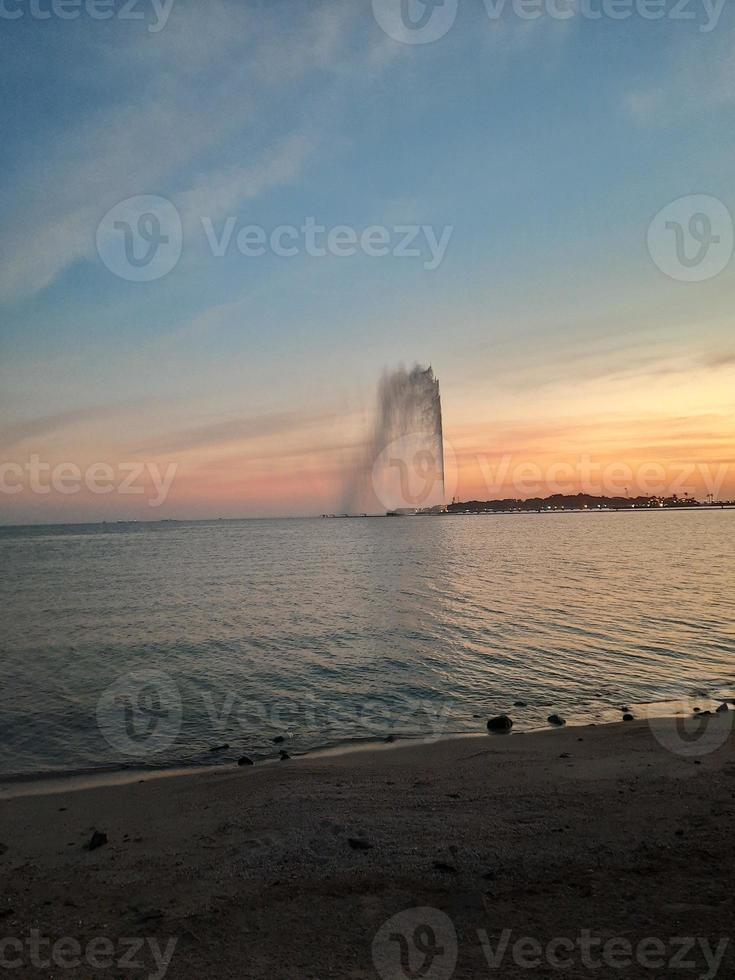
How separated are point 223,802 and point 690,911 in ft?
27.0

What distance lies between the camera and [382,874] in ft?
28.5

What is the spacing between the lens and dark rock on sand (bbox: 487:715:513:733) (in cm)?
1725

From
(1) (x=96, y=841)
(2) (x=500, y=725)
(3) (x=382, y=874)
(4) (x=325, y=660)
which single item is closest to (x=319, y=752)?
(2) (x=500, y=725)

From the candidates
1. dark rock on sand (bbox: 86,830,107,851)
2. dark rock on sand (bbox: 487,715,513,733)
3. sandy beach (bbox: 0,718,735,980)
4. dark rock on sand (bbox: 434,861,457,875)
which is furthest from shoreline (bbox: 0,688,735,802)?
dark rock on sand (bbox: 434,861,457,875)

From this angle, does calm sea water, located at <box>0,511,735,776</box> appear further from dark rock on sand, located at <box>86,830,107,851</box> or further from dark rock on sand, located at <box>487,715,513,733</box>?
dark rock on sand, located at <box>86,830,107,851</box>

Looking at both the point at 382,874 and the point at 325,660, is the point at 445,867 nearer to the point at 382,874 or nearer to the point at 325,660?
the point at 382,874

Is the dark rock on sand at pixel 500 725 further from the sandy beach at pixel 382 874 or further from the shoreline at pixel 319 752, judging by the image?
the sandy beach at pixel 382 874

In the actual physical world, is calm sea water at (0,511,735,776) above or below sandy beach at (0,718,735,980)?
below

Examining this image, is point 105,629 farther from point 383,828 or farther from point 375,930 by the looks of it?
point 375,930

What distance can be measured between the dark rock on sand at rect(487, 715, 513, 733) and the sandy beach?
383cm

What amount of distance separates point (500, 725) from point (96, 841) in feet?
35.4

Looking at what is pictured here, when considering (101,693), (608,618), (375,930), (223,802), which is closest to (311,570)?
(608,618)

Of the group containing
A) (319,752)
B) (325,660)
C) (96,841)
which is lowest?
(325,660)

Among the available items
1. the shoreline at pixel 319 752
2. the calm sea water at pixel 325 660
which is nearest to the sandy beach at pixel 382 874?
the shoreline at pixel 319 752
